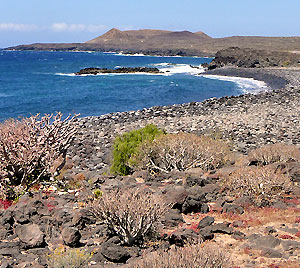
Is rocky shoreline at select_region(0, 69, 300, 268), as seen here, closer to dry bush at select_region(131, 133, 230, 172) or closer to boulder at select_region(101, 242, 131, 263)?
boulder at select_region(101, 242, 131, 263)

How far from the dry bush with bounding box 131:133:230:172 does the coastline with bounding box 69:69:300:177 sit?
8.35 ft

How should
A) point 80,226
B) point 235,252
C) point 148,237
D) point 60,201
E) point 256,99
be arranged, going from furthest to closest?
point 256,99, point 60,201, point 80,226, point 148,237, point 235,252

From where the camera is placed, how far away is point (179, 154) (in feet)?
43.8

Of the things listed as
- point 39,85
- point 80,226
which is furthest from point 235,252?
point 39,85

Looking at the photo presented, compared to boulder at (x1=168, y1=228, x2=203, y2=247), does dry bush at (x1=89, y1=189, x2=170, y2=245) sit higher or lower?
higher

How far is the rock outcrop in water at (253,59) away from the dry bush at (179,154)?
69.6m

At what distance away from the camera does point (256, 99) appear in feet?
114

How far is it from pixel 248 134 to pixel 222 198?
11.0 m

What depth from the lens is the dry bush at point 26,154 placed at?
36.0 feet

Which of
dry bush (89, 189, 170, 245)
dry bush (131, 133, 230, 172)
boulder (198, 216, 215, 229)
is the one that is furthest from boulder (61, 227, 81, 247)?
dry bush (131, 133, 230, 172)

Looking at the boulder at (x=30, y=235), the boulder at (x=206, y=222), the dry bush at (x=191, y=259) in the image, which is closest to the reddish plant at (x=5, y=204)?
the boulder at (x=30, y=235)

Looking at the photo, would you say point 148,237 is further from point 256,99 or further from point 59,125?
point 256,99

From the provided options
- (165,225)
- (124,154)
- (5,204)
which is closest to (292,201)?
(165,225)

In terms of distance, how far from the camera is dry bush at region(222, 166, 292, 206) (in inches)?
377
